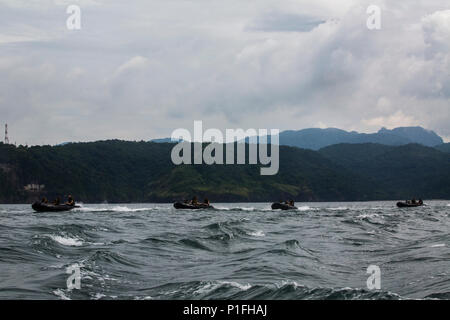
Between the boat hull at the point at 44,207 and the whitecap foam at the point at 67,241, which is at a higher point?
the whitecap foam at the point at 67,241

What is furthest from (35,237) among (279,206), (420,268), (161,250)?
(279,206)

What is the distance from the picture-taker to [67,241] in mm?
32875

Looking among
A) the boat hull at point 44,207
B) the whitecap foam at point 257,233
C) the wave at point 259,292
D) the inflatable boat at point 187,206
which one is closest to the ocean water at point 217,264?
the wave at point 259,292

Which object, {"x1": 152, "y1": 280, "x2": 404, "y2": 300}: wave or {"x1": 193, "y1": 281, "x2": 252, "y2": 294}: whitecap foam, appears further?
{"x1": 193, "y1": 281, "x2": 252, "y2": 294}: whitecap foam

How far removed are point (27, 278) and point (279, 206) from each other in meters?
74.0

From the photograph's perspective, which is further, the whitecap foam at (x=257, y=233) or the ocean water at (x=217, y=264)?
the whitecap foam at (x=257, y=233)

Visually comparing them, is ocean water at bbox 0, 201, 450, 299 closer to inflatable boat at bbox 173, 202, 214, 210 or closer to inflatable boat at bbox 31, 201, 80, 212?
inflatable boat at bbox 31, 201, 80, 212

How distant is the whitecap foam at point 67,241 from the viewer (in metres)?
31.8

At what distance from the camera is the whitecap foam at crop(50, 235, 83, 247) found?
31837mm

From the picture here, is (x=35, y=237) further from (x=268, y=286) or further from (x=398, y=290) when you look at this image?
(x=398, y=290)

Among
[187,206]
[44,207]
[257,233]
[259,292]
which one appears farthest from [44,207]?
[259,292]

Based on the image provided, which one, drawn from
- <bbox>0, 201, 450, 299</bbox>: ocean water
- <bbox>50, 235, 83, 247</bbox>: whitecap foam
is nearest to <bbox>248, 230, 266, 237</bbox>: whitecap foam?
<bbox>0, 201, 450, 299</bbox>: ocean water

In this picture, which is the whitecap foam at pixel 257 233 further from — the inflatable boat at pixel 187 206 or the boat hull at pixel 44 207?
the inflatable boat at pixel 187 206

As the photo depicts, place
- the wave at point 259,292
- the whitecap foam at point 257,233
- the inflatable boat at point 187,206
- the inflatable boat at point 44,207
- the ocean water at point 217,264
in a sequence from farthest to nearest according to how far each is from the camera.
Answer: the inflatable boat at point 187,206 → the inflatable boat at point 44,207 → the whitecap foam at point 257,233 → the ocean water at point 217,264 → the wave at point 259,292
